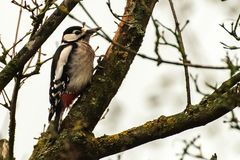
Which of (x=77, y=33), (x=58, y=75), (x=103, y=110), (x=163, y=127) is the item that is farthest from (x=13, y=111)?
(x=77, y=33)

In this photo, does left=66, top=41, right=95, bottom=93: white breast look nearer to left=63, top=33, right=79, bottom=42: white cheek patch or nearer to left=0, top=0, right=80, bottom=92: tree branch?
Answer: left=63, top=33, right=79, bottom=42: white cheek patch

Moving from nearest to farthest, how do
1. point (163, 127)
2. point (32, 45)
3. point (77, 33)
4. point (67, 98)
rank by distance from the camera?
point (32, 45) < point (163, 127) < point (67, 98) < point (77, 33)

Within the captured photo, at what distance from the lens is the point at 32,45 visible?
380 cm

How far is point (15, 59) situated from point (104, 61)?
0.96 meters

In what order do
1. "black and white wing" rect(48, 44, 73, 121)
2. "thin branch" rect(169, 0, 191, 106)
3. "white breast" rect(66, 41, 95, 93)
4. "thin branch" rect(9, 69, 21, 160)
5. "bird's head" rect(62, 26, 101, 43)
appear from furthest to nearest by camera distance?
"bird's head" rect(62, 26, 101, 43) → "black and white wing" rect(48, 44, 73, 121) → "white breast" rect(66, 41, 95, 93) → "thin branch" rect(9, 69, 21, 160) → "thin branch" rect(169, 0, 191, 106)

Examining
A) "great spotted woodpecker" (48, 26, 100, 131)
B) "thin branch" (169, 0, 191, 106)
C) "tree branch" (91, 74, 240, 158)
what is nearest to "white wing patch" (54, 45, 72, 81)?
"great spotted woodpecker" (48, 26, 100, 131)

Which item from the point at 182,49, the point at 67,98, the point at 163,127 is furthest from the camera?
the point at 67,98

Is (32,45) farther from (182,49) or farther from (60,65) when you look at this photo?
(60,65)

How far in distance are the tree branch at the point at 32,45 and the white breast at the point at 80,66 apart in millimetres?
1513

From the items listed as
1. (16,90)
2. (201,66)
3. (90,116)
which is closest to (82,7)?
(201,66)

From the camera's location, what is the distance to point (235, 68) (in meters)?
2.92

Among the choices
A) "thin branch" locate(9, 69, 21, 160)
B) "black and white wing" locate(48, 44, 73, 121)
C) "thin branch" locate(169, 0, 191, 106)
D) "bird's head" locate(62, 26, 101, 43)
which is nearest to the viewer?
"thin branch" locate(169, 0, 191, 106)

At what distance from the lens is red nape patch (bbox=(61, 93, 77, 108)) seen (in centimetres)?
550

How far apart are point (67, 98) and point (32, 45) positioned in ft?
6.03
